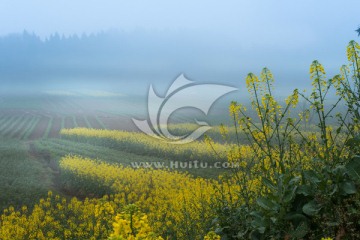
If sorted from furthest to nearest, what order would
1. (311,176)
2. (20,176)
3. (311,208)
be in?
(20,176) < (311,176) < (311,208)

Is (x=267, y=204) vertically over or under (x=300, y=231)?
over

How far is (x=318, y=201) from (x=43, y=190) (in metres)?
9.32

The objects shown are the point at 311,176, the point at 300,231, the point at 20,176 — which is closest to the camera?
the point at 300,231

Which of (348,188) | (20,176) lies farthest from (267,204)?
(20,176)

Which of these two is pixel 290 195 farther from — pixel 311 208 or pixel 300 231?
pixel 300 231

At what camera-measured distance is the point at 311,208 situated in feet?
12.6

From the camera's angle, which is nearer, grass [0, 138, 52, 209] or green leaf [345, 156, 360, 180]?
green leaf [345, 156, 360, 180]

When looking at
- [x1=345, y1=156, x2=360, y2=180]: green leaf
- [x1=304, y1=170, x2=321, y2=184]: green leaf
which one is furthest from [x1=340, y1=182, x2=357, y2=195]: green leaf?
[x1=304, y1=170, x2=321, y2=184]: green leaf

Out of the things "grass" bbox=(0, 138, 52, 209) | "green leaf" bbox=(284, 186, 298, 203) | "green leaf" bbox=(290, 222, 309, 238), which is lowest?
"grass" bbox=(0, 138, 52, 209)

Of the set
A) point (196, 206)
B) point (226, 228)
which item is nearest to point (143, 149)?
point (196, 206)

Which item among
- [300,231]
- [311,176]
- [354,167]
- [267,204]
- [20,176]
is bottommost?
[20,176]

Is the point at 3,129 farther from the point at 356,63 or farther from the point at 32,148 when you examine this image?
the point at 356,63

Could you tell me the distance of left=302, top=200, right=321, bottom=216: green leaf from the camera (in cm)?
381

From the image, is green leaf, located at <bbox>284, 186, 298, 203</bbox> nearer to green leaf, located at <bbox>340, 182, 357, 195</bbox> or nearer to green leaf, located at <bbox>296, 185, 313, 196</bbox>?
green leaf, located at <bbox>296, 185, 313, 196</bbox>
